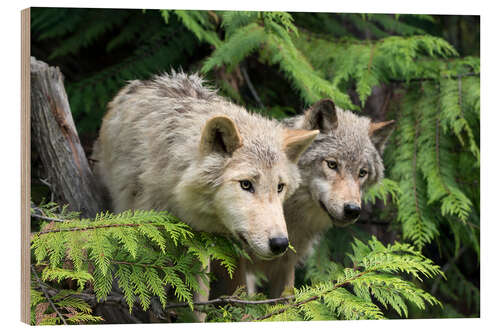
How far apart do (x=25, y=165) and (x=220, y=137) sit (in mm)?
1303

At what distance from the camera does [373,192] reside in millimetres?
5016

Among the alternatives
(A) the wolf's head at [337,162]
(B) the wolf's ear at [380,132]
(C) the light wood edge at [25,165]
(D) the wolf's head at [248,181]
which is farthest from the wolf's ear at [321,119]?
(C) the light wood edge at [25,165]

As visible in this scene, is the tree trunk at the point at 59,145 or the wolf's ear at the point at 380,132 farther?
the wolf's ear at the point at 380,132

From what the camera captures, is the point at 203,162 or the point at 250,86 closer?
the point at 203,162

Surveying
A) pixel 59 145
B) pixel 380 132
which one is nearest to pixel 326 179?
pixel 380 132

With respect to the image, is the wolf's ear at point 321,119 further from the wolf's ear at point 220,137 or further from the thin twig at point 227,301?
the thin twig at point 227,301

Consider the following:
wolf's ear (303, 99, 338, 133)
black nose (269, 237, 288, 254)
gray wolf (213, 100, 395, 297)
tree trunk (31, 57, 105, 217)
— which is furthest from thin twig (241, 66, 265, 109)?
black nose (269, 237, 288, 254)

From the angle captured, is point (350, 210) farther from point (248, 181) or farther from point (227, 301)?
point (227, 301)

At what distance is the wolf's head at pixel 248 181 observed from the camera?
10.7ft

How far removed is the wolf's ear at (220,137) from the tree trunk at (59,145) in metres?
1.38

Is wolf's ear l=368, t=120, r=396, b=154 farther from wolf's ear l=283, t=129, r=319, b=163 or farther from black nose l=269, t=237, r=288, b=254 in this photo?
black nose l=269, t=237, r=288, b=254

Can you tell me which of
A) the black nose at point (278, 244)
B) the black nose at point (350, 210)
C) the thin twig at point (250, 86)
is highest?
the thin twig at point (250, 86)

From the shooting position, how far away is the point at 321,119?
432 centimetres
